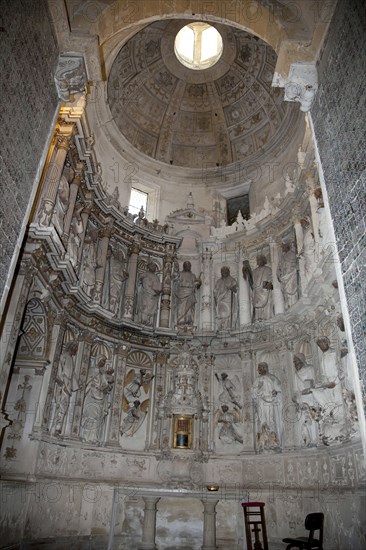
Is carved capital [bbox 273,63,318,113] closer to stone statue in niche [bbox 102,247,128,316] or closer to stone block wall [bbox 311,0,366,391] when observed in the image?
stone block wall [bbox 311,0,366,391]

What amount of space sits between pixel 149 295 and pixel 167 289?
0.73m

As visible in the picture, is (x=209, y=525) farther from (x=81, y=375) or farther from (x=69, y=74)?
(x=69, y=74)

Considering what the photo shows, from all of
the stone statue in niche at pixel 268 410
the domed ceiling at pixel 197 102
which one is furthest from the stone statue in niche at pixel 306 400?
the domed ceiling at pixel 197 102

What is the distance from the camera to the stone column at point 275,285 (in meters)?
13.6

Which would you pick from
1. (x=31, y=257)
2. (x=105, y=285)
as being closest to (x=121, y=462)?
(x=105, y=285)

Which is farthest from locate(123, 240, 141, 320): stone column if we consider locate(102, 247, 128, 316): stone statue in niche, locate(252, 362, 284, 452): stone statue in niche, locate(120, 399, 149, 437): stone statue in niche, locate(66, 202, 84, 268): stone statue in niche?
locate(252, 362, 284, 452): stone statue in niche

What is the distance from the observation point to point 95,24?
27.8 ft

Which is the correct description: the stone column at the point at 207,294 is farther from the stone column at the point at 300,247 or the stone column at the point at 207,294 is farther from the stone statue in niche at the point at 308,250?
the stone statue in niche at the point at 308,250

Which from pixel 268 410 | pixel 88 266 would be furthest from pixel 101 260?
pixel 268 410

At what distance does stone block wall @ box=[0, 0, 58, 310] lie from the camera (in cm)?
619

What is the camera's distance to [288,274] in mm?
13648

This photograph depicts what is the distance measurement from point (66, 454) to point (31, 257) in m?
5.26

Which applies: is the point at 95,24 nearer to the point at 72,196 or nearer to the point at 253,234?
the point at 72,196

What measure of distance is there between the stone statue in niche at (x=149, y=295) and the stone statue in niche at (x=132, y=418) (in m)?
2.73
